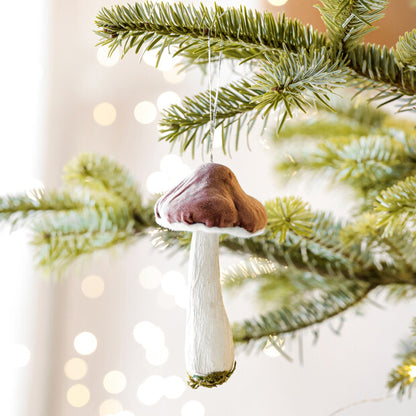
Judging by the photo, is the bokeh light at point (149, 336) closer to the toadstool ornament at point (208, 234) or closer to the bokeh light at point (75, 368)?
the bokeh light at point (75, 368)

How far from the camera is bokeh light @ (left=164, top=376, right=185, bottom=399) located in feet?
3.17

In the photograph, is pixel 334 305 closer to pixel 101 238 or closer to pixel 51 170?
pixel 101 238

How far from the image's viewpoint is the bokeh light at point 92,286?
1014 mm

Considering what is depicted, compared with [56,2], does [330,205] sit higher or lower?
lower

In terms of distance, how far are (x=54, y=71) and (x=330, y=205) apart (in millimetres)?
638

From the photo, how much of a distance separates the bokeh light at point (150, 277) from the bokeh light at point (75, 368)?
0.71ft

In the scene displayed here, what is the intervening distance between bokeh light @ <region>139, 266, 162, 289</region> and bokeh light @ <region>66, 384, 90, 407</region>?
0.26 meters

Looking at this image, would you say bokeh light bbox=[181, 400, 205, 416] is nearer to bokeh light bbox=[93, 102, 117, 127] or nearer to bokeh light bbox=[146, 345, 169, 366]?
bokeh light bbox=[146, 345, 169, 366]

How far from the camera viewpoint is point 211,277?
33cm

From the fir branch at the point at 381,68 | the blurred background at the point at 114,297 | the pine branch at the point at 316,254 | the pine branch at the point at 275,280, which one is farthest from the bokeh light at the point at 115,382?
the fir branch at the point at 381,68

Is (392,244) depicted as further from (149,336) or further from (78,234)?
(149,336)

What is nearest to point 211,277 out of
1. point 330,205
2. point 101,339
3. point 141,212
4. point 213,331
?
point 213,331

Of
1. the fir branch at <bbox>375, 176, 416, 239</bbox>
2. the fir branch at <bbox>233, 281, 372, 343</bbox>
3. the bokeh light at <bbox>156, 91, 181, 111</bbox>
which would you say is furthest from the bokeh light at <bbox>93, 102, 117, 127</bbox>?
the fir branch at <bbox>375, 176, 416, 239</bbox>

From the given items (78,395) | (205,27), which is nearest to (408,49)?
(205,27)
